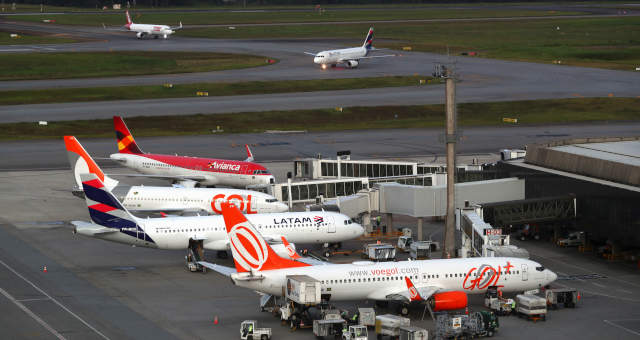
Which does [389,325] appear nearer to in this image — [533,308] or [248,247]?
[248,247]

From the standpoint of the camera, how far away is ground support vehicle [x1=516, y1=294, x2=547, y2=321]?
57656mm

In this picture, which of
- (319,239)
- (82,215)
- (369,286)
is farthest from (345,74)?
(369,286)

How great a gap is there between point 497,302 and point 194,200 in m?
35.6

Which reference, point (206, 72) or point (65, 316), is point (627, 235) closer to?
point (65, 316)

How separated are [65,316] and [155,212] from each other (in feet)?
97.2

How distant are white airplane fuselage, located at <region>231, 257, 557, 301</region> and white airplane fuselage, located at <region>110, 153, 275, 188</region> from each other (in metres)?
41.6

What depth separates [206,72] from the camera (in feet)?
618

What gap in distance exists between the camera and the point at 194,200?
3428 inches

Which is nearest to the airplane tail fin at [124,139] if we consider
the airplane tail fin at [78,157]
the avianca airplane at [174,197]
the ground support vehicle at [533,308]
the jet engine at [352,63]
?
the avianca airplane at [174,197]

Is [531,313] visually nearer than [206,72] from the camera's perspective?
Yes

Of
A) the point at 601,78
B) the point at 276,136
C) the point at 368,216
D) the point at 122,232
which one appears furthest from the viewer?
the point at 601,78

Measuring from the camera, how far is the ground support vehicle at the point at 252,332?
53594 millimetres

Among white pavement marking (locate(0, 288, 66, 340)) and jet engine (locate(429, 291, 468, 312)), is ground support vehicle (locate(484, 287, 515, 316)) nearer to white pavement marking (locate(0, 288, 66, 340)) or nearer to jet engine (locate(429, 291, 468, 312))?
jet engine (locate(429, 291, 468, 312))

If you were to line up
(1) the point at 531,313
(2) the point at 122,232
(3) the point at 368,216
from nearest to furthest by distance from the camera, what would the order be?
1. (1) the point at 531,313
2. (2) the point at 122,232
3. (3) the point at 368,216
